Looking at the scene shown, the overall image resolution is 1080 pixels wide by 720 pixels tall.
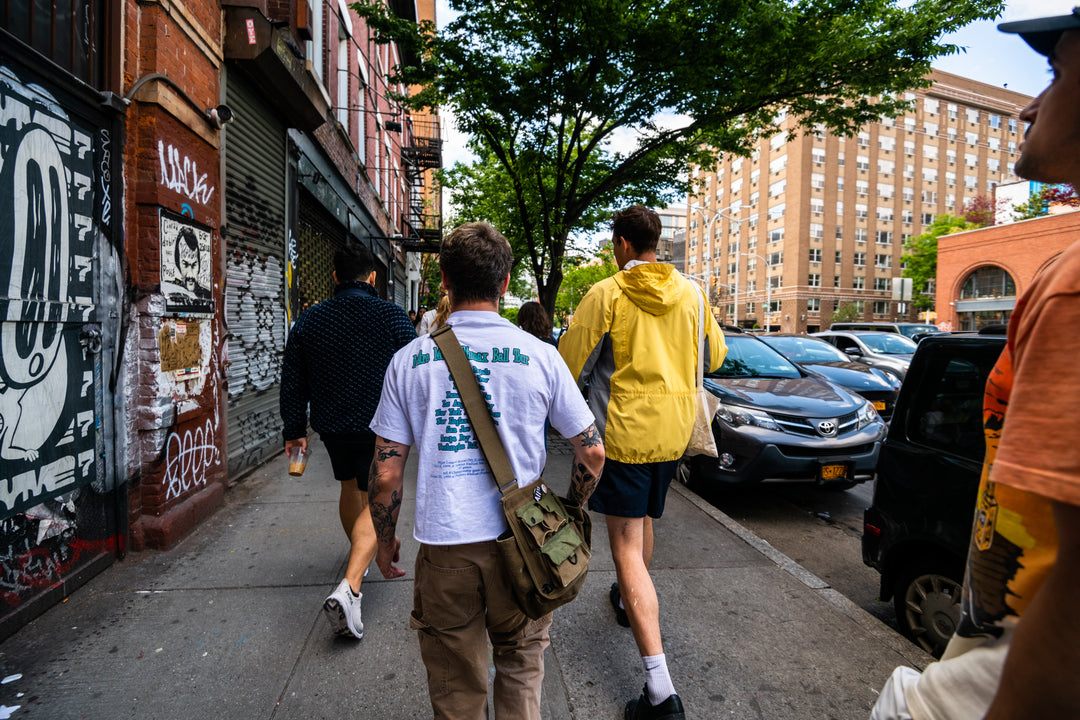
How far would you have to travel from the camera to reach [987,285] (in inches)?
1430

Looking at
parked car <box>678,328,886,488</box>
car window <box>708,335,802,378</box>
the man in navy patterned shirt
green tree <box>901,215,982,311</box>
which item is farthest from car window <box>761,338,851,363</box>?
green tree <box>901,215,982,311</box>

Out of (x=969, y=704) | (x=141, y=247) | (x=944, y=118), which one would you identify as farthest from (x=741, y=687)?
(x=944, y=118)

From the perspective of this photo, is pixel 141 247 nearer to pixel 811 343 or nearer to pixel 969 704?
pixel 969 704

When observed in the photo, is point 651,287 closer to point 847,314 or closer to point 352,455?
point 352,455

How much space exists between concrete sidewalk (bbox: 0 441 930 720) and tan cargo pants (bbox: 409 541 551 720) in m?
0.82

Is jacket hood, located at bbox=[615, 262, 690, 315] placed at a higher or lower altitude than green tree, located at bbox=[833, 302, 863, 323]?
lower

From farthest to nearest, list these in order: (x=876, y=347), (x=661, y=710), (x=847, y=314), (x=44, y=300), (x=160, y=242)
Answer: (x=847, y=314) → (x=876, y=347) → (x=160, y=242) → (x=44, y=300) → (x=661, y=710)

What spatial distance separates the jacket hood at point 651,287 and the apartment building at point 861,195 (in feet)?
195

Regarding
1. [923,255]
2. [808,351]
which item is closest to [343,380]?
[808,351]

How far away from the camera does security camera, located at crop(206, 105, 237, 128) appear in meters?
4.91

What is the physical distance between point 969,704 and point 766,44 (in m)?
8.44

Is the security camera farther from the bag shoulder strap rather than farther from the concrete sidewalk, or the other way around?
the bag shoulder strap

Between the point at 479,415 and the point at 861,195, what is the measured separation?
7192 cm

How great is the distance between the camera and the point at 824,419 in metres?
5.48
